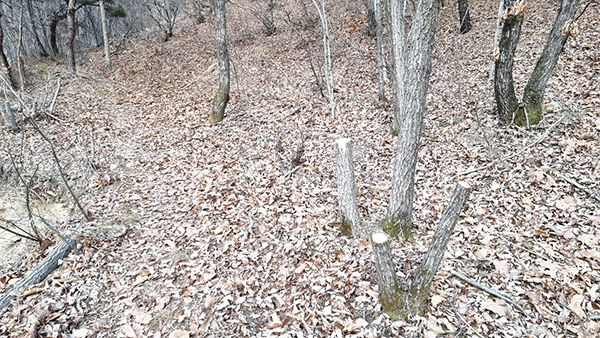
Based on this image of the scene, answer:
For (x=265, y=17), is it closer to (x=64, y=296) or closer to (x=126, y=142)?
(x=126, y=142)

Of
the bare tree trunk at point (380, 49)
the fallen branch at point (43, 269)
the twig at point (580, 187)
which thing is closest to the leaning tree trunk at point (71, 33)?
the fallen branch at point (43, 269)

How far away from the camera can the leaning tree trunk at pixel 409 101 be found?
294cm

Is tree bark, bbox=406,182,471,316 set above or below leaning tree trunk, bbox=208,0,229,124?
below

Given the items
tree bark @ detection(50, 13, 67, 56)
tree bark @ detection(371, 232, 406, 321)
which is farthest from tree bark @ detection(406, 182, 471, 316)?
tree bark @ detection(50, 13, 67, 56)

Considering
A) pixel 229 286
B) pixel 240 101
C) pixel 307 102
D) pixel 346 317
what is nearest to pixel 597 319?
pixel 346 317

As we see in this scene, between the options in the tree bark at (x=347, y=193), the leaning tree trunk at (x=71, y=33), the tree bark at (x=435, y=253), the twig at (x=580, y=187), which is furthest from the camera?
the leaning tree trunk at (x=71, y=33)

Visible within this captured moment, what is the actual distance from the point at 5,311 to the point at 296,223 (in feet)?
12.2

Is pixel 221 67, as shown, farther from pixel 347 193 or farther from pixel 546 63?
pixel 546 63

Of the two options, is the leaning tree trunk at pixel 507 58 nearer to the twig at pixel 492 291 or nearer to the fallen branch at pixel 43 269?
the twig at pixel 492 291

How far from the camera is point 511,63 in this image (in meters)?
5.21

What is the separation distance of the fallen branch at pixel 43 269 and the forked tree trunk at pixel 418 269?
4.33 m

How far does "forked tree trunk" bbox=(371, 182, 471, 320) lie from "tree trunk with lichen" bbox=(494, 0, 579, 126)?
393 cm

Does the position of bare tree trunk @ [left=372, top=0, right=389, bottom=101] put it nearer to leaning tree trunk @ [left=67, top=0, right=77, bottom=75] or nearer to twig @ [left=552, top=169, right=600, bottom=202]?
twig @ [left=552, top=169, right=600, bottom=202]

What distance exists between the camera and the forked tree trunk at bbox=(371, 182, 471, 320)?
266 centimetres
